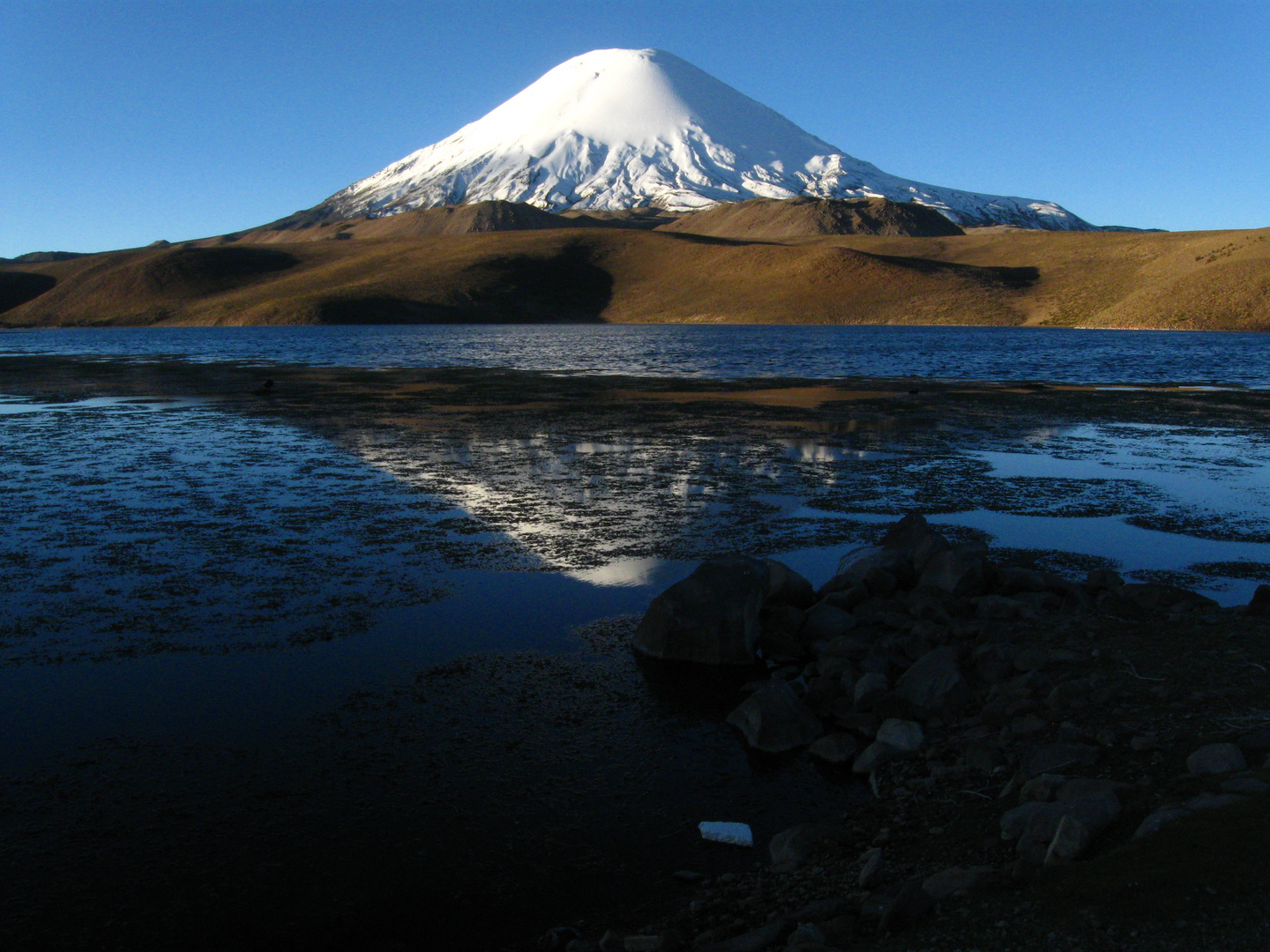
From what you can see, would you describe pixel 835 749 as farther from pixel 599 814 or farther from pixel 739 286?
pixel 739 286

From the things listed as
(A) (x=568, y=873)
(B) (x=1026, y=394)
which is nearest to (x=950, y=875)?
(A) (x=568, y=873)

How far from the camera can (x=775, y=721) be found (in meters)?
7.96

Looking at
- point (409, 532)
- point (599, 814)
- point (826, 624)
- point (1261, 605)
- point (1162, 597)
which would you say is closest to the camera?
point (599, 814)

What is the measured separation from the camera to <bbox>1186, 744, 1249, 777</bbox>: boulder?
6184 mm

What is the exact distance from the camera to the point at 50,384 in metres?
44.7

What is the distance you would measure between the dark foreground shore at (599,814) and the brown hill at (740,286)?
411 feet

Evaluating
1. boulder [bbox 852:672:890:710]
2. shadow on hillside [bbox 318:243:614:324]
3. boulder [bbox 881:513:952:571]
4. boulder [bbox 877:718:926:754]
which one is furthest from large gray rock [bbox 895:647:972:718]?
shadow on hillside [bbox 318:243:614:324]

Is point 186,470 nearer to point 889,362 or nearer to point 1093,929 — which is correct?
point 1093,929

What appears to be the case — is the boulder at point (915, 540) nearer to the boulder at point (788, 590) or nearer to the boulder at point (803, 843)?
the boulder at point (788, 590)

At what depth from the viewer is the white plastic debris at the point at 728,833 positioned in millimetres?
6473

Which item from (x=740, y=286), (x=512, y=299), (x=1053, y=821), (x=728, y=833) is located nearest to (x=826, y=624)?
(x=728, y=833)

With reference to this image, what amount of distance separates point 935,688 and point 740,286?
528ft

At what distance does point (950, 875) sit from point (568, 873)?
7.40ft

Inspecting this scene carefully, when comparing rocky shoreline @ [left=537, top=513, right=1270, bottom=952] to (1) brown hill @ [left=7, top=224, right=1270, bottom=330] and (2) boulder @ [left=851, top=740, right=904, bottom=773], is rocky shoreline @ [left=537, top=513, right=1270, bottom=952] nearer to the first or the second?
(2) boulder @ [left=851, top=740, right=904, bottom=773]
